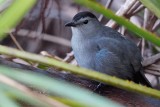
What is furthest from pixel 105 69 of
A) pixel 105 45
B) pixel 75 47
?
pixel 75 47

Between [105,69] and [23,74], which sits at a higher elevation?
[105,69]

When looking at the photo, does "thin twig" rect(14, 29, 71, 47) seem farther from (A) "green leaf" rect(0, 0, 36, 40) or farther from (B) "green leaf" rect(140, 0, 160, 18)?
(A) "green leaf" rect(0, 0, 36, 40)

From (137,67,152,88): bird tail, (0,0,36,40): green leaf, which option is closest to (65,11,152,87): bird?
(137,67,152,88): bird tail

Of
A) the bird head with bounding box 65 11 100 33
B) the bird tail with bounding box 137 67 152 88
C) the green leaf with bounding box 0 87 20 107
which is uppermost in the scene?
the bird head with bounding box 65 11 100 33

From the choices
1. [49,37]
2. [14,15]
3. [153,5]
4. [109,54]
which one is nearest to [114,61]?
[109,54]

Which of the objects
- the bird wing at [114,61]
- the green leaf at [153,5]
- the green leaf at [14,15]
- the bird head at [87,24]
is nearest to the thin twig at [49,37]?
the bird head at [87,24]

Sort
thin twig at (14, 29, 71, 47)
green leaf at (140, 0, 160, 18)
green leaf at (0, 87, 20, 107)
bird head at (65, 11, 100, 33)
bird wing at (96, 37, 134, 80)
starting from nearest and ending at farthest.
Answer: green leaf at (0, 87, 20, 107) → green leaf at (140, 0, 160, 18) → bird wing at (96, 37, 134, 80) → bird head at (65, 11, 100, 33) → thin twig at (14, 29, 71, 47)

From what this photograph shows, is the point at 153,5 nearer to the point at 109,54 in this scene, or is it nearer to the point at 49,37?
the point at 109,54

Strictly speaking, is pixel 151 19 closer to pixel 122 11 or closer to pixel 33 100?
pixel 122 11

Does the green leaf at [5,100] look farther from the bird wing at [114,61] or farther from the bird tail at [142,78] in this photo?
the bird tail at [142,78]
